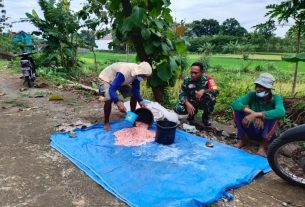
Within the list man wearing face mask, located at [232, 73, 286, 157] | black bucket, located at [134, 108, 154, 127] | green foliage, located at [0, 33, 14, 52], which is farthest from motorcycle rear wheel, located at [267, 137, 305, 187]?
green foliage, located at [0, 33, 14, 52]

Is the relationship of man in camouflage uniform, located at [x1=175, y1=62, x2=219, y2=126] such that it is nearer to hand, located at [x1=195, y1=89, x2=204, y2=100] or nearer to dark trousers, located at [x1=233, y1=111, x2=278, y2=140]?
hand, located at [x1=195, y1=89, x2=204, y2=100]

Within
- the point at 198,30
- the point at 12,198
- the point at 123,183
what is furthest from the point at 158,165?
the point at 198,30

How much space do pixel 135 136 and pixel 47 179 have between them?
1.39 m

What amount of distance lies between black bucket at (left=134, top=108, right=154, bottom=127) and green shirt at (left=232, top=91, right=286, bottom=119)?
129 cm

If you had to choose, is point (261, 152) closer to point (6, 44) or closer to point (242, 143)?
point (242, 143)

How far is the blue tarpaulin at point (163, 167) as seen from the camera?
2.93m

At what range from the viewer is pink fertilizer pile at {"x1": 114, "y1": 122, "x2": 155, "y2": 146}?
13.6 feet

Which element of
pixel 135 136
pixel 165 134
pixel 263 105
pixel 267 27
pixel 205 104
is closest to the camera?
pixel 263 105

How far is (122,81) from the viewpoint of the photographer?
4457 millimetres

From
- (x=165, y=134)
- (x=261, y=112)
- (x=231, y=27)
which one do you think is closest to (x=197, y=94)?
(x=165, y=134)

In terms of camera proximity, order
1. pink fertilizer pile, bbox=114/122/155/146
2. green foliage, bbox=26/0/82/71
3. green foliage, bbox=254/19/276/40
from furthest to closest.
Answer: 1. green foliage, bbox=26/0/82/71
2. green foliage, bbox=254/19/276/40
3. pink fertilizer pile, bbox=114/122/155/146

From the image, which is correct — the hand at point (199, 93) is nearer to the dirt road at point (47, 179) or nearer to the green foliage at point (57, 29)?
the dirt road at point (47, 179)

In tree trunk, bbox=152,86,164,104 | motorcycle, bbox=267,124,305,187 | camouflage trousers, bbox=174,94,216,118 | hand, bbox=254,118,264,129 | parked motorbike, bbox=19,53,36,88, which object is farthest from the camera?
parked motorbike, bbox=19,53,36,88

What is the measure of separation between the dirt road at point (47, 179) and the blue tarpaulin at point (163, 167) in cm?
11
